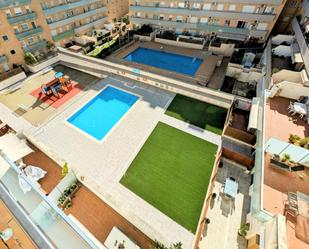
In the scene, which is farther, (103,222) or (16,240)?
(103,222)

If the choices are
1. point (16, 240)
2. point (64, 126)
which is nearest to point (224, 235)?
point (16, 240)

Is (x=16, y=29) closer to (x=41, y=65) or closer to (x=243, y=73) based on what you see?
(x=41, y=65)

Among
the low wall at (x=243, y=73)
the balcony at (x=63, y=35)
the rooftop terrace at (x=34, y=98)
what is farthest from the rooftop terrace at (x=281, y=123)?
the balcony at (x=63, y=35)

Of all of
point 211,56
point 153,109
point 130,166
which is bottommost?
point 130,166

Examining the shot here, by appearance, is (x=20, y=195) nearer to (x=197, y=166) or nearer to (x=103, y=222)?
(x=103, y=222)

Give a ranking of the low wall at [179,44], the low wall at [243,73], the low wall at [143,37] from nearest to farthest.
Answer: the low wall at [243,73] < the low wall at [179,44] < the low wall at [143,37]

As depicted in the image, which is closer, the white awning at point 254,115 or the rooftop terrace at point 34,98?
the white awning at point 254,115

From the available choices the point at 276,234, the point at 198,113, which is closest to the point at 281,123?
the point at 198,113

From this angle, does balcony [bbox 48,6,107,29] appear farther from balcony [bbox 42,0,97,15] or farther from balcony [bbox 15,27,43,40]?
balcony [bbox 15,27,43,40]

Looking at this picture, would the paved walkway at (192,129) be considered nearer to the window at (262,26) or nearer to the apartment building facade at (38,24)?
the window at (262,26)
